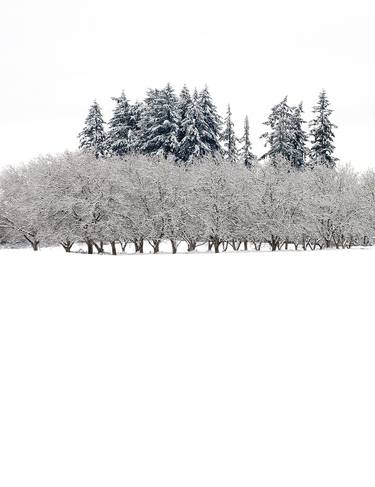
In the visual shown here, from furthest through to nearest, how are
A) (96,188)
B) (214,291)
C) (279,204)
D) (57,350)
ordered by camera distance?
(279,204)
(96,188)
(214,291)
(57,350)

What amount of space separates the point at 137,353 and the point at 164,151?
4568 cm

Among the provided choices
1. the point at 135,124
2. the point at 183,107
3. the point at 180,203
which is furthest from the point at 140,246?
the point at 135,124

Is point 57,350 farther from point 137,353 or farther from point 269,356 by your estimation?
point 269,356

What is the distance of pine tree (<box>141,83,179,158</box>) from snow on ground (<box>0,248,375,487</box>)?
41.7m

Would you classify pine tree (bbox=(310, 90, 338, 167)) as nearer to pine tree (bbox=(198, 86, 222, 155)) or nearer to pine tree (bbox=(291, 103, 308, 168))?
pine tree (bbox=(291, 103, 308, 168))

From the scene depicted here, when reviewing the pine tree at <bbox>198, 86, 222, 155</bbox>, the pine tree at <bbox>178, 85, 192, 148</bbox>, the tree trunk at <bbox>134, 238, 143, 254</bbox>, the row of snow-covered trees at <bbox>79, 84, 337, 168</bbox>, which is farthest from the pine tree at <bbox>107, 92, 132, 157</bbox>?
the tree trunk at <bbox>134, 238, 143, 254</bbox>

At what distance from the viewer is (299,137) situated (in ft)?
184

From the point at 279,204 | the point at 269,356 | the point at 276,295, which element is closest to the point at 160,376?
the point at 269,356

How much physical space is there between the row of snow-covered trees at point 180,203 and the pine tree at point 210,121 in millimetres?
12045

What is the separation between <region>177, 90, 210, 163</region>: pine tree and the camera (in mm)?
49062

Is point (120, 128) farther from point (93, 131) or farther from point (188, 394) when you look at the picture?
point (188, 394)

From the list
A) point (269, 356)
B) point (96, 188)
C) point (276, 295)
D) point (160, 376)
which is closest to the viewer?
point (160, 376)

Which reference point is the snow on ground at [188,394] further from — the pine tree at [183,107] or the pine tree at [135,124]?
the pine tree at [135,124]

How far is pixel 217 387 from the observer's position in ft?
17.3
